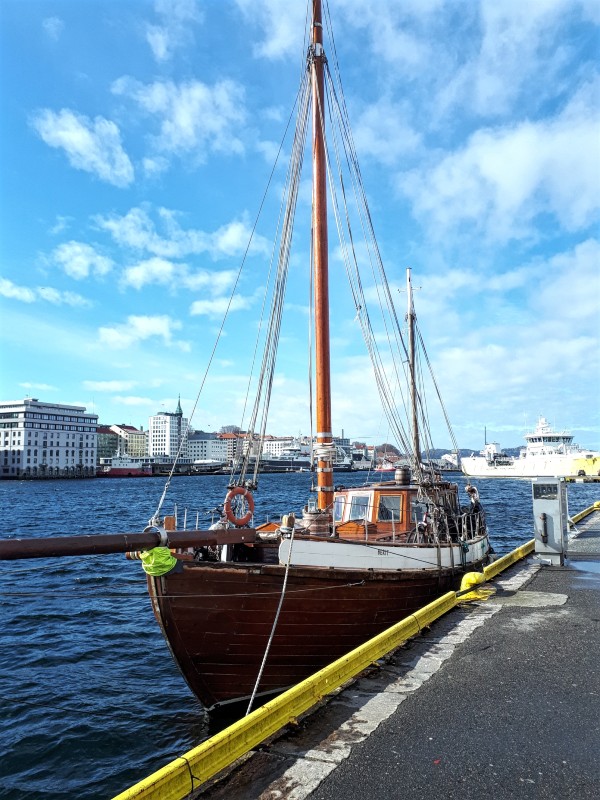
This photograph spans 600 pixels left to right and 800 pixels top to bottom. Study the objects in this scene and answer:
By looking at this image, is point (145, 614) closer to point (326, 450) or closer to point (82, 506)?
point (326, 450)

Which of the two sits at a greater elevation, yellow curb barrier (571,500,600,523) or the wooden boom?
the wooden boom

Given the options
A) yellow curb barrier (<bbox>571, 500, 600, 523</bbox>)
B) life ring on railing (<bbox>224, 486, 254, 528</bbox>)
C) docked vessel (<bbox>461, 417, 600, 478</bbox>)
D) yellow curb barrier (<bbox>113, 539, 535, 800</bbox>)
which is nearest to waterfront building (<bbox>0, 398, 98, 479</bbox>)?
docked vessel (<bbox>461, 417, 600, 478</bbox>)

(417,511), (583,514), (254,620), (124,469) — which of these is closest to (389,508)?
(417,511)

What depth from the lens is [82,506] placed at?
61625mm

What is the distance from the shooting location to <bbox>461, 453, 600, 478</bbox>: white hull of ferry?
97.7 meters

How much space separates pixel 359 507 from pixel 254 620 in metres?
5.77

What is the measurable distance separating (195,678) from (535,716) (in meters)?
5.91

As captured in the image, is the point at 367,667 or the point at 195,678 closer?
the point at 367,667

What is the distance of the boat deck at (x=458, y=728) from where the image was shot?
5.07m

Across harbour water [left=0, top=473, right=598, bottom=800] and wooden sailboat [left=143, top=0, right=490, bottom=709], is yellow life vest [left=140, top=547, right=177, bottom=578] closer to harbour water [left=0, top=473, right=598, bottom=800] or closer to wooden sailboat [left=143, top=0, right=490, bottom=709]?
wooden sailboat [left=143, top=0, right=490, bottom=709]

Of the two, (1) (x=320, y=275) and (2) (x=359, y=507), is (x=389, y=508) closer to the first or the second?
(2) (x=359, y=507)

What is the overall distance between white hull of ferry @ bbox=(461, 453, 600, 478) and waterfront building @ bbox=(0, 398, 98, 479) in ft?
348

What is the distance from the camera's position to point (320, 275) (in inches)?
578

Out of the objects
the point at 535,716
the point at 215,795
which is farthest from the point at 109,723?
Result: the point at 535,716
